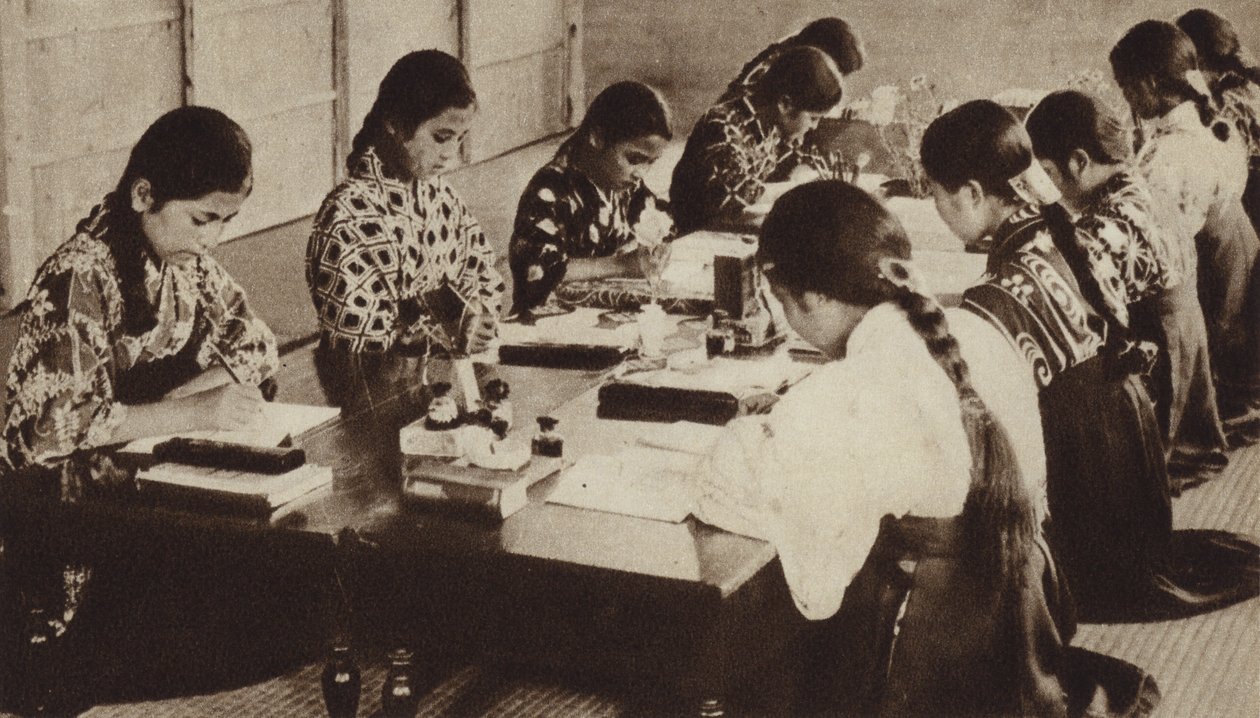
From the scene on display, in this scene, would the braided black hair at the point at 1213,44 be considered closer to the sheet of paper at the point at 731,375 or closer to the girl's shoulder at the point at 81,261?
the sheet of paper at the point at 731,375

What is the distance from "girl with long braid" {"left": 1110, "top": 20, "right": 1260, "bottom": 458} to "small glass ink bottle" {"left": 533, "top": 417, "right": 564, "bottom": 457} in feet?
6.97

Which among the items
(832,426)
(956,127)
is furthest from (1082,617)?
(832,426)

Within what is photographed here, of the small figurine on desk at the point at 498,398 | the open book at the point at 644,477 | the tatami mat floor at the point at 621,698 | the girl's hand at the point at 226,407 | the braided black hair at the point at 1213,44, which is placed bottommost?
the tatami mat floor at the point at 621,698

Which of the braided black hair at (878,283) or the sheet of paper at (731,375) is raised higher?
the braided black hair at (878,283)

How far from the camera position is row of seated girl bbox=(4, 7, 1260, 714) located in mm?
2295

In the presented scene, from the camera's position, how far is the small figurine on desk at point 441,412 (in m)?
2.51

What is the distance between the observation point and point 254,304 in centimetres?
528

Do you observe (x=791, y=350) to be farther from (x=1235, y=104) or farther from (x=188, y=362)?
(x=1235, y=104)

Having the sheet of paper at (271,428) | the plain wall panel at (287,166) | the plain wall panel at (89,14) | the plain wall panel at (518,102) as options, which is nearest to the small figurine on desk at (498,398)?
the sheet of paper at (271,428)

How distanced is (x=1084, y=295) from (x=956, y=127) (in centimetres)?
A: 50

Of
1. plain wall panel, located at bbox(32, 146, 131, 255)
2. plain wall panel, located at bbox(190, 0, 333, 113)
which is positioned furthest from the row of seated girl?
plain wall panel, located at bbox(190, 0, 333, 113)

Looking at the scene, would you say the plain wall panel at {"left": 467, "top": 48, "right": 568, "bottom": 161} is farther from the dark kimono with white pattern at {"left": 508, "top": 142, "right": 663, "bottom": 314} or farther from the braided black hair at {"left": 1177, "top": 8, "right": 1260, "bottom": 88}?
the braided black hair at {"left": 1177, "top": 8, "right": 1260, "bottom": 88}

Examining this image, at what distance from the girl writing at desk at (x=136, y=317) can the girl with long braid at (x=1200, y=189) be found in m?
2.50

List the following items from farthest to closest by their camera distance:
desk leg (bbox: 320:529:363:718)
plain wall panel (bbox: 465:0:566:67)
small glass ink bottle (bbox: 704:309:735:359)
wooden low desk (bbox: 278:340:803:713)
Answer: plain wall panel (bbox: 465:0:566:67) → small glass ink bottle (bbox: 704:309:735:359) → desk leg (bbox: 320:529:363:718) → wooden low desk (bbox: 278:340:803:713)
